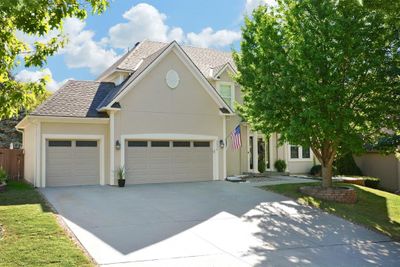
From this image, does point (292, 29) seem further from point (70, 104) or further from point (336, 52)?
point (70, 104)

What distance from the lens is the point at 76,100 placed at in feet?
63.3

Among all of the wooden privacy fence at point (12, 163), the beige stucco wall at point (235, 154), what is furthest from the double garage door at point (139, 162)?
the wooden privacy fence at point (12, 163)

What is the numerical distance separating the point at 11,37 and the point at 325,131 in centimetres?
1115

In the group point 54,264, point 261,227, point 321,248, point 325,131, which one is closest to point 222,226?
point 261,227

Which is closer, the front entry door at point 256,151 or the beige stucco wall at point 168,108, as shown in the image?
the beige stucco wall at point 168,108

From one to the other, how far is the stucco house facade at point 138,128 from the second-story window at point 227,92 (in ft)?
1.86

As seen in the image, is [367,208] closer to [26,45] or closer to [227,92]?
[227,92]

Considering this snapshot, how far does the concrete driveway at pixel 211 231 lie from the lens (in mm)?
8305

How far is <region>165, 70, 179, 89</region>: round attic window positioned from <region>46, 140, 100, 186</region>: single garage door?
4656 millimetres

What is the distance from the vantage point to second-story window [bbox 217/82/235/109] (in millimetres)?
23344

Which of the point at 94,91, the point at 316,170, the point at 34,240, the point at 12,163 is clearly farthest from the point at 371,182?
the point at 12,163

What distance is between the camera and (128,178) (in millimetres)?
18812

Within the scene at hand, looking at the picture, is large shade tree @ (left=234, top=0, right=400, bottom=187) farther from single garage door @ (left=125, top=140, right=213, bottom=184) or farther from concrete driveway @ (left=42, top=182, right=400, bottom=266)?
single garage door @ (left=125, top=140, right=213, bottom=184)

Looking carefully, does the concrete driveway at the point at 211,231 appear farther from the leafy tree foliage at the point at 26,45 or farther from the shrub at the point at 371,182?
the shrub at the point at 371,182
